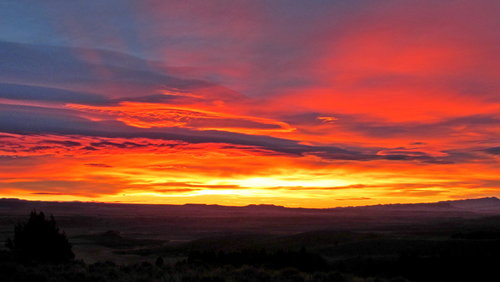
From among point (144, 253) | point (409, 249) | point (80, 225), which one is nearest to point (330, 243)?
point (409, 249)

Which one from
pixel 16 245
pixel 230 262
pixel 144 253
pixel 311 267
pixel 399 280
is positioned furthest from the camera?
pixel 144 253

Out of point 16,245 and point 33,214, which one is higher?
point 33,214

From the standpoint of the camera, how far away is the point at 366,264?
3325cm

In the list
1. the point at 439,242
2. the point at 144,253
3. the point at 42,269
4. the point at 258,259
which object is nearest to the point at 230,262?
the point at 258,259

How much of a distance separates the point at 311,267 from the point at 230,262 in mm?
5402

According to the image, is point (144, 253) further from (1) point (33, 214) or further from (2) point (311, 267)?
(2) point (311, 267)

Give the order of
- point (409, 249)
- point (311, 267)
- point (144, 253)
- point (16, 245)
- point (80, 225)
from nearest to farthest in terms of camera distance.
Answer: point (311, 267)
point (16, 245)
point (409, 249)
point (144, 253)
point (80, 225)

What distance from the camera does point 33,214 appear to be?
35.2m

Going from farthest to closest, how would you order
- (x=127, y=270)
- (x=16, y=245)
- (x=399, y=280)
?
1. (x=16, y=245)
2. (x=127, y=270)
3. (x=399, y=280)

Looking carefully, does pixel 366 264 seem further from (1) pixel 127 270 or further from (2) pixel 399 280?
(1) pixel 127 270

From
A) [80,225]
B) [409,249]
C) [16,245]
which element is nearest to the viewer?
[16,245]

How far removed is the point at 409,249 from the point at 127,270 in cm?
2440

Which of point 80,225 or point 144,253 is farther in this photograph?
point 80,225

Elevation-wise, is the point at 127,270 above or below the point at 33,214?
below
